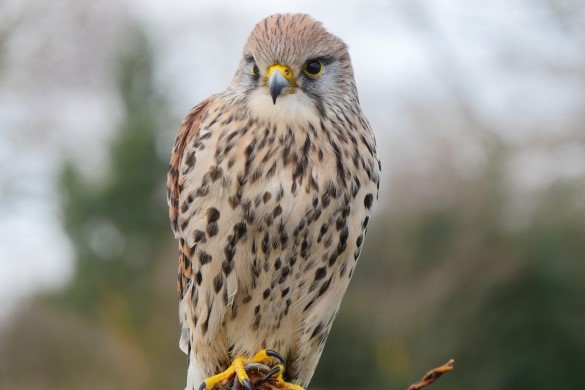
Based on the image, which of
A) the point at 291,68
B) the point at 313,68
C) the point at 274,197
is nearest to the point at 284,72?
the point at 291,68

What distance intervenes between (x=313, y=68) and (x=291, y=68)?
11cm

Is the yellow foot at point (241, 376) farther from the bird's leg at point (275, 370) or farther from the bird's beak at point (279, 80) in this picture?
the bird's beak at point (279, 80)

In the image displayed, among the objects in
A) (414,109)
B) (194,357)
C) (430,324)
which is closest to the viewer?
(194,357)

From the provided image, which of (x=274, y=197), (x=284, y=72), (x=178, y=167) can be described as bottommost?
(x=274, y=197)

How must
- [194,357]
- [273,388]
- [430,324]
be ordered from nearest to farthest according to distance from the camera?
1. [273,388]
2. [194,357]
3. [430,324]

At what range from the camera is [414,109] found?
1277cm

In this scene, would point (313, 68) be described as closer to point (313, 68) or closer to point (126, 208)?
point (313, 68)

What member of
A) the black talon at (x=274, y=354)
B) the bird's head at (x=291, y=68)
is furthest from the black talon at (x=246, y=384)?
the bird's head at (x=291, y=68)

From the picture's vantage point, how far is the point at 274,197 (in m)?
2.90

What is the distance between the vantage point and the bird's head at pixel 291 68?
9.59 ft

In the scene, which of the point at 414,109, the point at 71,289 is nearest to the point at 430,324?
the point at 414,109

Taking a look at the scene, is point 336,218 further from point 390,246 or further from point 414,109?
point 414,109

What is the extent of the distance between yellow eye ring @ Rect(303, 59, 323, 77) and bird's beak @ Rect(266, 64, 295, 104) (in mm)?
73

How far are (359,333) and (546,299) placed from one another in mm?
2157
